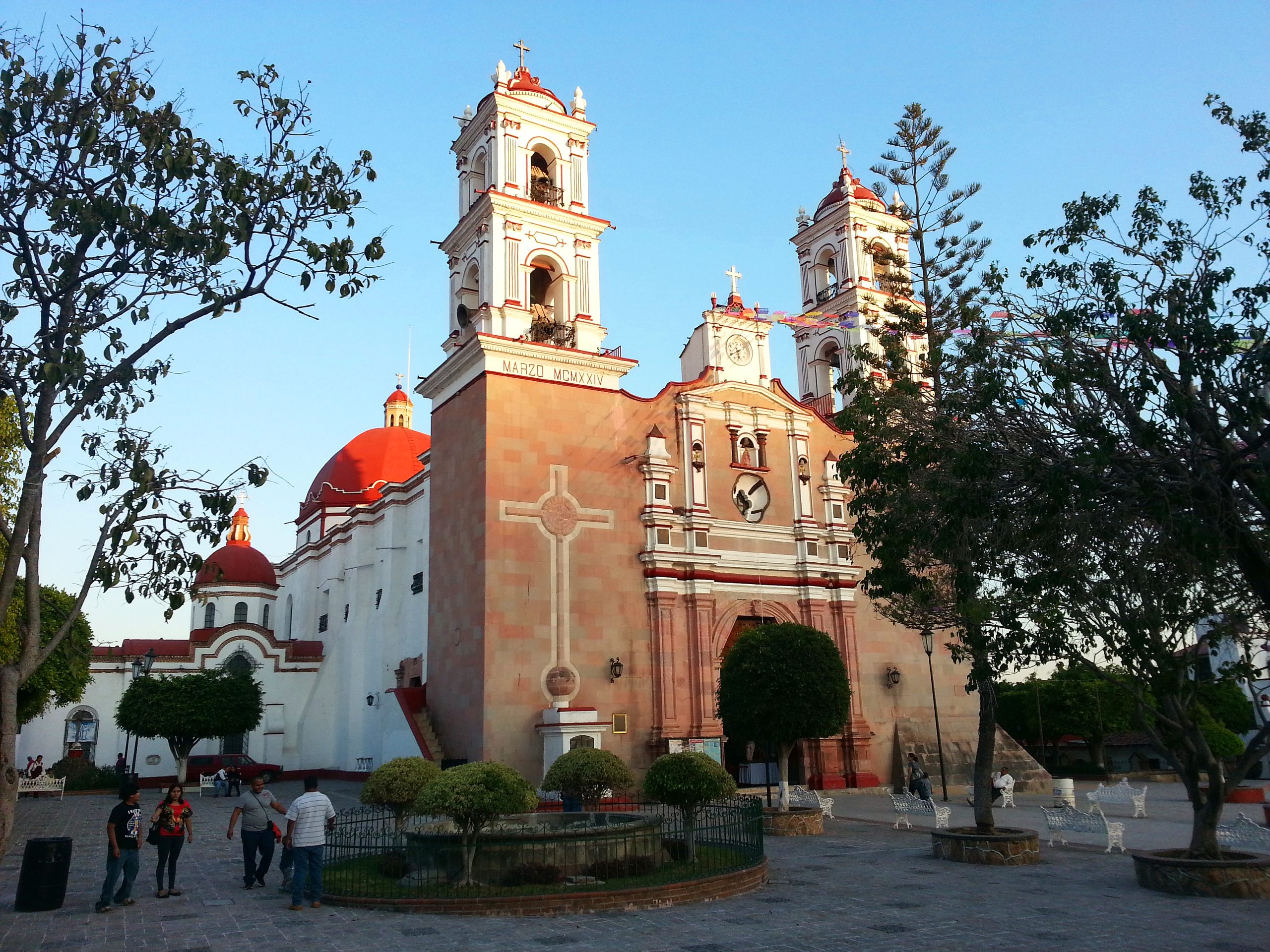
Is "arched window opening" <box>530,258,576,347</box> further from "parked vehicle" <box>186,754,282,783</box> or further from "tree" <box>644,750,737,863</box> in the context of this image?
"parked vehicle" <box>186,754,282,783</box>

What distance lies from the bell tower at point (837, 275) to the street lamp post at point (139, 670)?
22.7 meters

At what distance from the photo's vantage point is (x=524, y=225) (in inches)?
1059

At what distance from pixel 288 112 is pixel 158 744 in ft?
102

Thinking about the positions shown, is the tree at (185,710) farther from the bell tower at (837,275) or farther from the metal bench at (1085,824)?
the metal bench at (1085,824)

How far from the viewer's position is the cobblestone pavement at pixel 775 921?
31.3 ft

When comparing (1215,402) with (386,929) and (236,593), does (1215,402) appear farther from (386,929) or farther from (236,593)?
(236,593)

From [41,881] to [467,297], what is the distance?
64.4 feet

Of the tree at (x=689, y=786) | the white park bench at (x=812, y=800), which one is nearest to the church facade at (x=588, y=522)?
the white park bench at (x=812, y=800)

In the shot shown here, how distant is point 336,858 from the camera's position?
45.3 ft

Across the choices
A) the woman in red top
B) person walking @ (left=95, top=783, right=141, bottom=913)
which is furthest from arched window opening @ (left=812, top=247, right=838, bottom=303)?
person walking @ (left=95, top=783, right=141, bottom=913)

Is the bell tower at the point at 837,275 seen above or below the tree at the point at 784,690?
above

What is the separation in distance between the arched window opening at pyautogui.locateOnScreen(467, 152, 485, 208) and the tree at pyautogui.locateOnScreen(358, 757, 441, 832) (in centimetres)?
1849

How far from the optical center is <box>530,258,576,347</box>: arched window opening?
86.9ft

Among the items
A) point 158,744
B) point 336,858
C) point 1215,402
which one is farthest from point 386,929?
point 158,744
